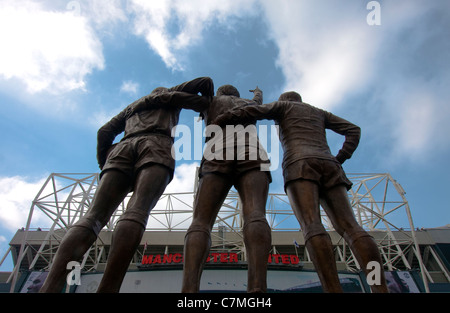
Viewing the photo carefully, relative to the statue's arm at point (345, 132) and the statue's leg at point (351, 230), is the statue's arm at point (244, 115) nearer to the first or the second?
the statue's arm at point (345, 132)

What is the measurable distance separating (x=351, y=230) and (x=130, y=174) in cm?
274

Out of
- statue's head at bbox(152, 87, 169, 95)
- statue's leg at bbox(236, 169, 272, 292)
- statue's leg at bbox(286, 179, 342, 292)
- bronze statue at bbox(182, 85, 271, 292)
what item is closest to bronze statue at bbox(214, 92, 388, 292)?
statue's leg at bbox(286, 179, 342, 292)

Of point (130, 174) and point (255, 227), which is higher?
point (130, 174)

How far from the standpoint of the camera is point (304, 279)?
18328 millimetres

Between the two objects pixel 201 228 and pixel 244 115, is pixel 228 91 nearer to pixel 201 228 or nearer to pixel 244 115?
pixel 244 115

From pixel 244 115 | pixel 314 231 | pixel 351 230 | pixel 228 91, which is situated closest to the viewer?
pixel 314 231

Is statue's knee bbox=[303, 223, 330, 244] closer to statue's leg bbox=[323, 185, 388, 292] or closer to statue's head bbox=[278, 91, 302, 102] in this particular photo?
statue's leg bbox=[323, 185, 388, 292]

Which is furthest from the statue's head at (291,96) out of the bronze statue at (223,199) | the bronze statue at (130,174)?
the bronze statue at (130,174)

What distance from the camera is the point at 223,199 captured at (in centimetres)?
392

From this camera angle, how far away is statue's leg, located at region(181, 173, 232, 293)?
3.06 meters

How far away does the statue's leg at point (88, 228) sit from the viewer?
311 centimetres

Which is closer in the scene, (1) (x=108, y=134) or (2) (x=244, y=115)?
(2) (x=244, y=115)

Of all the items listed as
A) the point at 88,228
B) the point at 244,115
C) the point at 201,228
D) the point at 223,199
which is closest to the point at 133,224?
the point at 88,228
